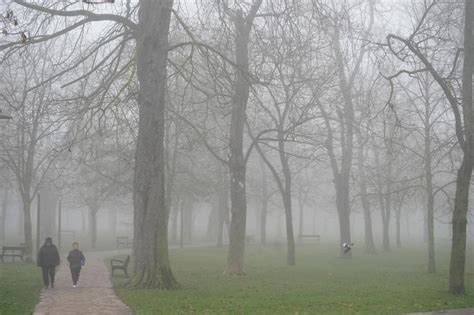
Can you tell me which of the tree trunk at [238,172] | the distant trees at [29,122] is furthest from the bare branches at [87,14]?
the tree trunk at [238,172]

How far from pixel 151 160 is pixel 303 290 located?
5626 millimetres

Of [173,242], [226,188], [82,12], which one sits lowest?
[173,242]

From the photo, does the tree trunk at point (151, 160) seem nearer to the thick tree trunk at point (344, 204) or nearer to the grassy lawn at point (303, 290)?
the grassy lawn at point (303, 290)

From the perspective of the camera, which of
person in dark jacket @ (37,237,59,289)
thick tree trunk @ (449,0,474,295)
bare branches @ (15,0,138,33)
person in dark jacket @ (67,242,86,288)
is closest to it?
bare branches @ (15,0,138,33)

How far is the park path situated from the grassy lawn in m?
0.38

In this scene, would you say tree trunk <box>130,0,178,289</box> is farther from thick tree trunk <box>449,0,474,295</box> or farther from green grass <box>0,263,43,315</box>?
thick tree trunk <box>449,0,474,295</box>

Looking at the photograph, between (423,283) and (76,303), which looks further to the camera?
(423,283)

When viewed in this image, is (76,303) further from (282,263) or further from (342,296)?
(282,263)

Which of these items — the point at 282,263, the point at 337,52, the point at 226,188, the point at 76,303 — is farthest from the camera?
the point at 226,188

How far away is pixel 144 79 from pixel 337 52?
15.8m

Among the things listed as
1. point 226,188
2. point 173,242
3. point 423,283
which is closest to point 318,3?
point 423,283

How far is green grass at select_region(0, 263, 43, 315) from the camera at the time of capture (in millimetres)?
12281

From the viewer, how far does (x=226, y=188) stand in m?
36.5

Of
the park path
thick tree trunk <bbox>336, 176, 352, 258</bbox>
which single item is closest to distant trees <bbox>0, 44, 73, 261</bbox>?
the park path
